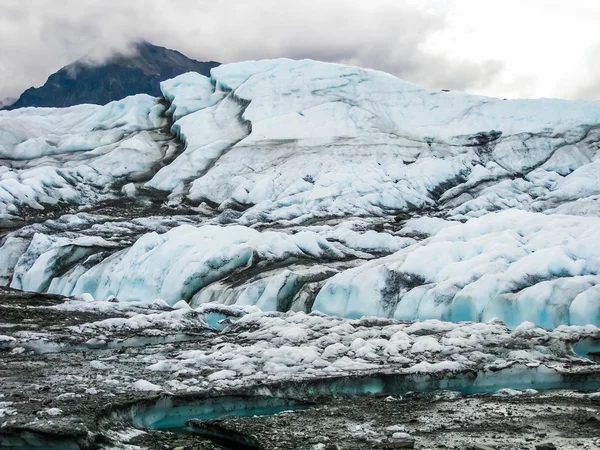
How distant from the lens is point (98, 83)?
537ft

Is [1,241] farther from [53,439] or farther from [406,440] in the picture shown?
[406,440]

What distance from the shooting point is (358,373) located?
1242cm

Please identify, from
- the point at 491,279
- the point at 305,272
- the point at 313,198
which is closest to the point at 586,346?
the point at 491,279

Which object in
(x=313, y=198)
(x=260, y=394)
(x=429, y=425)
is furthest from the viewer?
(x=313, y=198)

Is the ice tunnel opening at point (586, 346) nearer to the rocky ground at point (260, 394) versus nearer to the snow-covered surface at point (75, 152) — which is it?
the rocky ground at point (260, 394)

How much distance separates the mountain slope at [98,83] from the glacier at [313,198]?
93.8 meters

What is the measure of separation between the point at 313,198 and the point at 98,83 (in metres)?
136

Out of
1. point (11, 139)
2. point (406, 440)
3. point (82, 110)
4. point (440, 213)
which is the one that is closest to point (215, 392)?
point (406, 440)

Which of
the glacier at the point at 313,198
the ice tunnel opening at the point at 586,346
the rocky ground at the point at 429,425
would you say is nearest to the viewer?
the rocky ground at the point at 429,425

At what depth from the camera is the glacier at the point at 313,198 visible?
70.0 ft

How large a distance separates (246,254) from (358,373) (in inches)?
533

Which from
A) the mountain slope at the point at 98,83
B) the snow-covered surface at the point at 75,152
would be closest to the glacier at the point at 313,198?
the snow-covered surface at the point at 75,152

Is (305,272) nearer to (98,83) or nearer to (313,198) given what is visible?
(313,198)

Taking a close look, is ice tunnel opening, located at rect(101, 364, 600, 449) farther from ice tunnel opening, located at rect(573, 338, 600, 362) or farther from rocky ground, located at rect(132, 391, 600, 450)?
ice tunnel opening, located at rect(573, 338, 600, 362)
